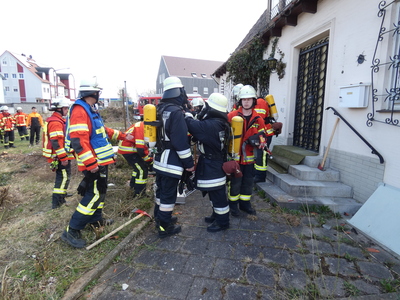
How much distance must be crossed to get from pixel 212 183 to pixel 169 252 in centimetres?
104

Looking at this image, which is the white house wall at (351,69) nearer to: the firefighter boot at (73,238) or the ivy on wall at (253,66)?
the ivy on wall at (253,66)

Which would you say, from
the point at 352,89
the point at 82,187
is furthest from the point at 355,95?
the point at 82,187

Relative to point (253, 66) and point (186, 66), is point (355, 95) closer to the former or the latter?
point (253, 66)

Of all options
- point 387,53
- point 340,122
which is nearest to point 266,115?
point 340,122

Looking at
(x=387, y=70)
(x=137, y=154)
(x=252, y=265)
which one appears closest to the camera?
(x=252, y=265)

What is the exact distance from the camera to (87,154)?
3.09 m

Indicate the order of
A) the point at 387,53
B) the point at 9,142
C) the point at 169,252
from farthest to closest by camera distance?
the point at 9,142, the point at 387,53, the point at 169,252

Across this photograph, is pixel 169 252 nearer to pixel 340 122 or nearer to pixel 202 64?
pixel 340 122

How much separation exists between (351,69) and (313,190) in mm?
2265

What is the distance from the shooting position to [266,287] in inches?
97.0

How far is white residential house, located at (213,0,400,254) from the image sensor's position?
3.61m

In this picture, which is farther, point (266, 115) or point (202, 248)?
point (266, 115)

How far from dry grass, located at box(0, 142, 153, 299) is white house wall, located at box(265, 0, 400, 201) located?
12.5ft

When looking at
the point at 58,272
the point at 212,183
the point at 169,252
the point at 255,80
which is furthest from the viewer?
the point at 255,80
